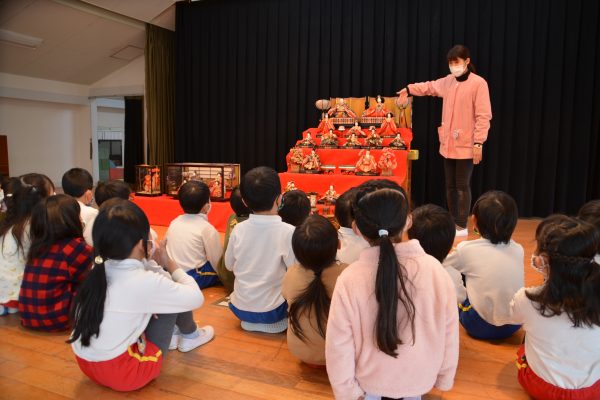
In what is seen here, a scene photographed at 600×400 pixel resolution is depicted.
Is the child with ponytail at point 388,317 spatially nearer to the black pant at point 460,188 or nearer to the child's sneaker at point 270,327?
the child's sneaker at point 270,327

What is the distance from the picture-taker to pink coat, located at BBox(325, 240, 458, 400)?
1174 mm

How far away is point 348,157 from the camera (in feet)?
14.0

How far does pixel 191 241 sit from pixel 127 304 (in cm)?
99

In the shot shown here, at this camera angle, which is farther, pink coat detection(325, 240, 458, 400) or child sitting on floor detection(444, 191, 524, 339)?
child sitting on floor detection(444, 191, 524, 339)

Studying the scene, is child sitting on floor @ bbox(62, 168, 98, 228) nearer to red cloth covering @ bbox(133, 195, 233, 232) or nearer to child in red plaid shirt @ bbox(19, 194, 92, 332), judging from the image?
child in red plaid shirt @ bbox(19, 194, 92, 332)

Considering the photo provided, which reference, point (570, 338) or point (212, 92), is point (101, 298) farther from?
point (212, 92)

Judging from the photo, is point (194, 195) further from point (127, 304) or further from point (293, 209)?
point (127, 304)

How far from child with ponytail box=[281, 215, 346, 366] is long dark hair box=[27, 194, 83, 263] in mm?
924

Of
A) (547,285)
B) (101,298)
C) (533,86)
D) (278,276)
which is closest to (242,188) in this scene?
(278,276)

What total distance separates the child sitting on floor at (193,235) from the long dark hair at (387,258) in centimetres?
135

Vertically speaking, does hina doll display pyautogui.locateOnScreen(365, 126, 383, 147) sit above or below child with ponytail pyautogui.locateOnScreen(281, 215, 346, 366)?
above

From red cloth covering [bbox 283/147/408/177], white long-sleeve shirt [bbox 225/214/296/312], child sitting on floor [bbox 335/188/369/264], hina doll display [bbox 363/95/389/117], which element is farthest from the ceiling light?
child sitting on floor [bbox 335/188/369/264]

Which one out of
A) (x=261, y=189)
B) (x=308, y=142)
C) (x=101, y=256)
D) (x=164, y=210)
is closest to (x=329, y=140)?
(x=308, y=142)

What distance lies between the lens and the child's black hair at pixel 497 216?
1.80m
